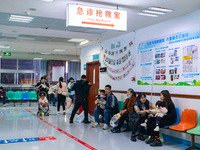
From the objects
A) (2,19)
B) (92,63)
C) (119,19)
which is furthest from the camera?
(92,63)

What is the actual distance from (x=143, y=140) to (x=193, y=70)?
6.19 feet

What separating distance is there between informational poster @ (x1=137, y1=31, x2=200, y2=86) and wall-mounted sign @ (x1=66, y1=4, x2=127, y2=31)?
4.97 ft

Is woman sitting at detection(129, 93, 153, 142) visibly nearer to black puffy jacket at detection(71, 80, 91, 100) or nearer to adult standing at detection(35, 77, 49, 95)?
black puffy jacket at detection(71, 80, 91, 100)

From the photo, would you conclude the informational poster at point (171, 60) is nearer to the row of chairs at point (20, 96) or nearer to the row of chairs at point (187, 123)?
the row of chairs at point (187, 123)

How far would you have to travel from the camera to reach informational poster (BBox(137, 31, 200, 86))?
5.50 metres

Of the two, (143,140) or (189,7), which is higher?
(189,7)

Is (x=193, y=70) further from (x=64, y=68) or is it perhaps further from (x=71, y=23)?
(x=64, y=68)

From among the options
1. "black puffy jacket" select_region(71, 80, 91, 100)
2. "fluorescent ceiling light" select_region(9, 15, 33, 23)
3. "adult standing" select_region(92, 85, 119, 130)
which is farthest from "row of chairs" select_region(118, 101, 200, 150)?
"fluorescent ceiling light" select_region(9, 15, 33, 23)

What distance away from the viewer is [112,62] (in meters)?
8.75

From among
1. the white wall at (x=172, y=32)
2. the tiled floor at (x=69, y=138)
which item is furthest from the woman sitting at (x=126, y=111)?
the white wall at (x=172, y=32)

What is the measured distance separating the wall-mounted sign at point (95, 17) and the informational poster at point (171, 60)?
4.97ft

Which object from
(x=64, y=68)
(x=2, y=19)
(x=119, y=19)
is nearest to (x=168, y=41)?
(x=119, y=19)

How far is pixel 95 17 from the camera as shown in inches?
197

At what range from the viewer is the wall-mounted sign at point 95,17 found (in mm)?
4840
